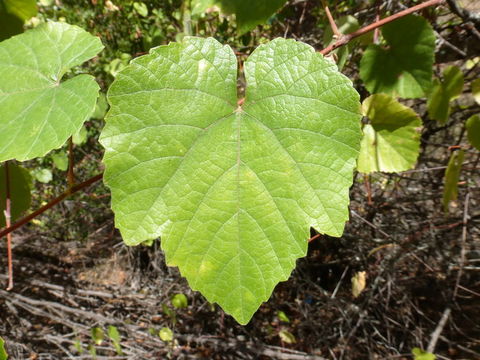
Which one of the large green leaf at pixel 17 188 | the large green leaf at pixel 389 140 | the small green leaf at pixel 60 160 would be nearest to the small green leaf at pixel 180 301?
the small green leaf at pixel 60 160

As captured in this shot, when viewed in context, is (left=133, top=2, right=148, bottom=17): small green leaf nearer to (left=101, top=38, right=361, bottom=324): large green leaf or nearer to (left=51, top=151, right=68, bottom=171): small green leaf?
(left=51, top=151, right=68, bottom=171): small green leaf

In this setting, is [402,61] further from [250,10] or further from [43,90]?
[43,90]

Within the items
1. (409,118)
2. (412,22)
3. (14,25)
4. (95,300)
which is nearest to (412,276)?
(409,118)

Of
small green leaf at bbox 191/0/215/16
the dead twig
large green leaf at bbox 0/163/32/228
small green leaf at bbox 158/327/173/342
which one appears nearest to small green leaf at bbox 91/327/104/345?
small green leaf at bbox 158/327/173/342

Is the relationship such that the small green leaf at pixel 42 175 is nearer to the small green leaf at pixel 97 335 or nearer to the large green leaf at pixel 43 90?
the small green leaf at pixel 97 335

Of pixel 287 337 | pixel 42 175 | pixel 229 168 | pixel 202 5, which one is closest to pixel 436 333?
pixel 287 337

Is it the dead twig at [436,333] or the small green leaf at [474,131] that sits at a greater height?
the small green leaf at [474,131]
